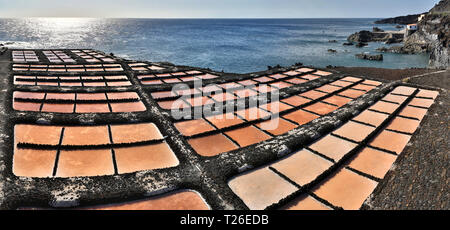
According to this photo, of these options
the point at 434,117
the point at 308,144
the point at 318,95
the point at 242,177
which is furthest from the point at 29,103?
the point at 434,117

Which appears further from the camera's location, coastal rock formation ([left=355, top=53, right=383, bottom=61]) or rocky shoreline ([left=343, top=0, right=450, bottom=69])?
coastal rock formation ([left=355, top=53, right=383, bottom=61])

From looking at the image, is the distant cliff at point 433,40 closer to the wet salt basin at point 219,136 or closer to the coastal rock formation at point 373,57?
the coastal rock formation at point 373,57

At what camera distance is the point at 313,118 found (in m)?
9.05

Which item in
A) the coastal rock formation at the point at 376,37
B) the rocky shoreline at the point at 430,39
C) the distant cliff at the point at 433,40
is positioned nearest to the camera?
the distant cliff at the point at 433,40

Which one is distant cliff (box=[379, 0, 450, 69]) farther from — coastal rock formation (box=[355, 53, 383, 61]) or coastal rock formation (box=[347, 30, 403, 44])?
coastal rock formation (box=[347, 30, 403, 44])

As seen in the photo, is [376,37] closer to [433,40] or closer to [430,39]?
[430,39]

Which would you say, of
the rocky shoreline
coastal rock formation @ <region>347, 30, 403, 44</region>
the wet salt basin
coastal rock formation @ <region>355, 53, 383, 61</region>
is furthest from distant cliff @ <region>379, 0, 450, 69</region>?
the wet salt basin

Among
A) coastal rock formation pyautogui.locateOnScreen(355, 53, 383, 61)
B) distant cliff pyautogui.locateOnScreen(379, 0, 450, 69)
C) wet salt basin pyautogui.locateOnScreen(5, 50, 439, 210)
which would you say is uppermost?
distant cliff pyautogui.locateOnScreen(379, 0, 450, 69)

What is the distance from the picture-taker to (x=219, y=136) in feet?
24.5

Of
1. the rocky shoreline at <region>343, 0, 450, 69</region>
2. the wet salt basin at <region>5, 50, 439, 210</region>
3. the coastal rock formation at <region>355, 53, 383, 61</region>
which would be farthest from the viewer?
the coastal rock formation at <region>355, 53, 383, 61</region>

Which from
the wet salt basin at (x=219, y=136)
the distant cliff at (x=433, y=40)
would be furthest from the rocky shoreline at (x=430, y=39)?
the wet salt basin at (x=219, y=136)

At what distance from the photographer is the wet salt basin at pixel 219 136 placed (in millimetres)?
5207

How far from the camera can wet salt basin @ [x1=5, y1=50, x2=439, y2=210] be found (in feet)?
17.1
